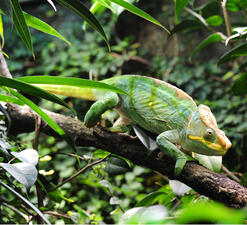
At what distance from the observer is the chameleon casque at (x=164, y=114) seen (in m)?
1.00

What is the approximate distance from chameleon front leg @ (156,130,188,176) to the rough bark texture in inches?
1.0

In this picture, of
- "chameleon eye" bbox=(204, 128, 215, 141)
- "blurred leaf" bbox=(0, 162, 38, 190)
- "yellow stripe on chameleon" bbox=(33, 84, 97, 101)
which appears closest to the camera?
"blurred leaf" bbox=(0, 162, 38, 190)

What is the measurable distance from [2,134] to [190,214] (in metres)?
0.88

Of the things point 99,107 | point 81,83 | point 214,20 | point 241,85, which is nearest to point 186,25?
point 214,20

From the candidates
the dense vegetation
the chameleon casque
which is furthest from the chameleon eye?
the dense vegetation

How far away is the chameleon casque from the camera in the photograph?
1.00m

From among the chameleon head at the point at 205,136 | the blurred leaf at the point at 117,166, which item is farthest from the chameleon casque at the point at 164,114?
the blurred leaf at the point at 117,166

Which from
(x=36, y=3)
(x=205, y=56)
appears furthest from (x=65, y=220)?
(x=36, y=3)

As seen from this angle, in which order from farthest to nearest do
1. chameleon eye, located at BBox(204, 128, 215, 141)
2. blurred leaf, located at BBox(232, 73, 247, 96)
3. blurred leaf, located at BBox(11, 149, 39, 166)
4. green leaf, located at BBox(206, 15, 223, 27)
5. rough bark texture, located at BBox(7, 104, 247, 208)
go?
green leaf, located at BBox(206, 15, 223, 27) → blurred leaf, located at BBox(232, 73, 247, 96) → chameleon eye, located at BBox(204, 128, 215, 141) → rough bark texture, located at BBox(7, 104, 247, 208) → blurred leaf, located at BBox(11, 149, 39, 166)

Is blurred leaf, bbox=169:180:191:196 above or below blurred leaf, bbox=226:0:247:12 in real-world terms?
below

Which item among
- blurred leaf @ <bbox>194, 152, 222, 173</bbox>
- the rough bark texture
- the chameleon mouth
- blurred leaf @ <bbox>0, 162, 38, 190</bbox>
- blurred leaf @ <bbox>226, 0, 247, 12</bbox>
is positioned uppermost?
blurred leaf @ <bbox>226, 0, 247, 12</bbox>

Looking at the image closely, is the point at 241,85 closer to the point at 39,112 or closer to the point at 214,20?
the point at 214,20

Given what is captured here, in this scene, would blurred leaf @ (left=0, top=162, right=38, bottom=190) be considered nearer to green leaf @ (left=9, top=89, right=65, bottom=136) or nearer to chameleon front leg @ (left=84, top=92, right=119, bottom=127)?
green leaf @ (left=9, top=89, right=65, bottom=136)

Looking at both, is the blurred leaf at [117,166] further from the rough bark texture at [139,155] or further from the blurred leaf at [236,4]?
the blurred leaf at [236,4]
